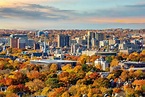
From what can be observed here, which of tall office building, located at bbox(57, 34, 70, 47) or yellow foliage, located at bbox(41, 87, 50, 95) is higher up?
yellow foliage, located at bbox(41, 87, 50, 95)

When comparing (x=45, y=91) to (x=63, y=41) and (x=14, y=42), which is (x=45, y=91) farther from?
(x=63, y=41)

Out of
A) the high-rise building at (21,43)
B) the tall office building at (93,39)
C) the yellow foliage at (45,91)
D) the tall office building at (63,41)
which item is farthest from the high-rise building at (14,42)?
the yellow foliage at (45,91)

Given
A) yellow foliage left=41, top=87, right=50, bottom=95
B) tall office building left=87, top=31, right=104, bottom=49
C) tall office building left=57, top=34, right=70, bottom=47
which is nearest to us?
yellow foliage left=41, top=87, right=50, bottom=95

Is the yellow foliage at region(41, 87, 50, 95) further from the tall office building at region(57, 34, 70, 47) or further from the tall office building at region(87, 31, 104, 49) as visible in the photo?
the tall office building at region(57, 34, 70, 47)

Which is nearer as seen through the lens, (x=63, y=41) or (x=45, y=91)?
(x=45, y=91)

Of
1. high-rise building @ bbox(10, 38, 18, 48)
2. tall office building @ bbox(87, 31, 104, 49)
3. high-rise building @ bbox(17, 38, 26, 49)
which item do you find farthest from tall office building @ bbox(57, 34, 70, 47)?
high-rise building @ bbox(10, 38, 18, 48)

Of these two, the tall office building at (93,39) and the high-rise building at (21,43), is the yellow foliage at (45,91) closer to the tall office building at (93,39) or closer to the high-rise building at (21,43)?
the high-rise building at (21,43)

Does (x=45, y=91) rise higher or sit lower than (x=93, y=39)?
higher

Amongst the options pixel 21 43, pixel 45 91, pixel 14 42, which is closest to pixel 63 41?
pixel 21 43

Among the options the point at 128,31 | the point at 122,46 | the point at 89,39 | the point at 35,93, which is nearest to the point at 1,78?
the point at 35,93

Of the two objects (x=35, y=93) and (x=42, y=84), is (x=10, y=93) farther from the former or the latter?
(x=42, y=84)

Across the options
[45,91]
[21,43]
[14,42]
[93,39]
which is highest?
[45,91]
